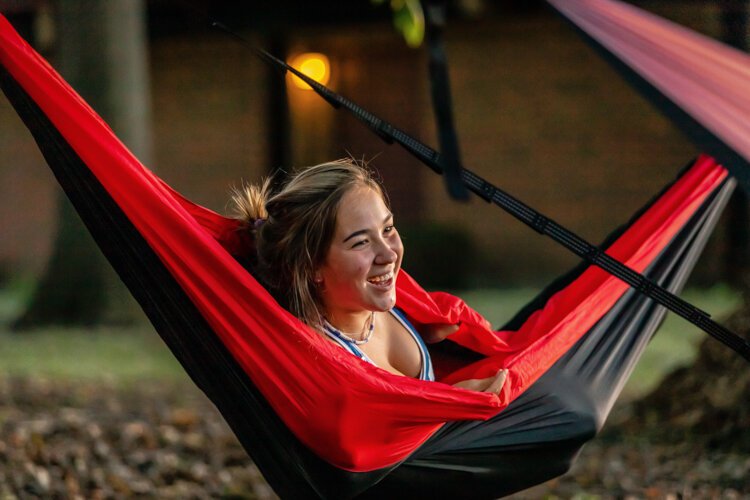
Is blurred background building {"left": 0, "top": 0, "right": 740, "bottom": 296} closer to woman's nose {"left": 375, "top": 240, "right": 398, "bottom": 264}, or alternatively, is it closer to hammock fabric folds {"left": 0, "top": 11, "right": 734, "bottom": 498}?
hammock fabric folds {"left": 0, "top": 11, "right": 734, "bottom": 498}

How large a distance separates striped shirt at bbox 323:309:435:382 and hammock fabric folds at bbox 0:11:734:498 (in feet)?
0.32

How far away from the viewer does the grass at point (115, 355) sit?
18.8 feet

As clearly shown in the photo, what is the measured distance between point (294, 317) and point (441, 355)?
51 centimetres

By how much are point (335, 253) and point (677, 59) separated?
1.06 metres

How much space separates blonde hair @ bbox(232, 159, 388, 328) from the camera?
209 cm

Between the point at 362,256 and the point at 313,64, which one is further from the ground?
the point at 362,256

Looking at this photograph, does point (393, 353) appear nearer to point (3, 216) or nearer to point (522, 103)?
point (522, 103)

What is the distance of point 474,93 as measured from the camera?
30.7 feet

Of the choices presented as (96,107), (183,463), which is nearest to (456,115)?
(96,107)

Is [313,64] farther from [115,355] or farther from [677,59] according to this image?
[677,59]

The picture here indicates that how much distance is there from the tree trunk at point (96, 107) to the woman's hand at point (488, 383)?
4.07 m

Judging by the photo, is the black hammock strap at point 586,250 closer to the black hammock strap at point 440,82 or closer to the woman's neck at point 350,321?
the black hammock strap at point 440,82

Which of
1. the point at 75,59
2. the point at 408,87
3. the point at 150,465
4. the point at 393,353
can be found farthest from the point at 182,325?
the point at 408,87

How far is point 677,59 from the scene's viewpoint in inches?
104
